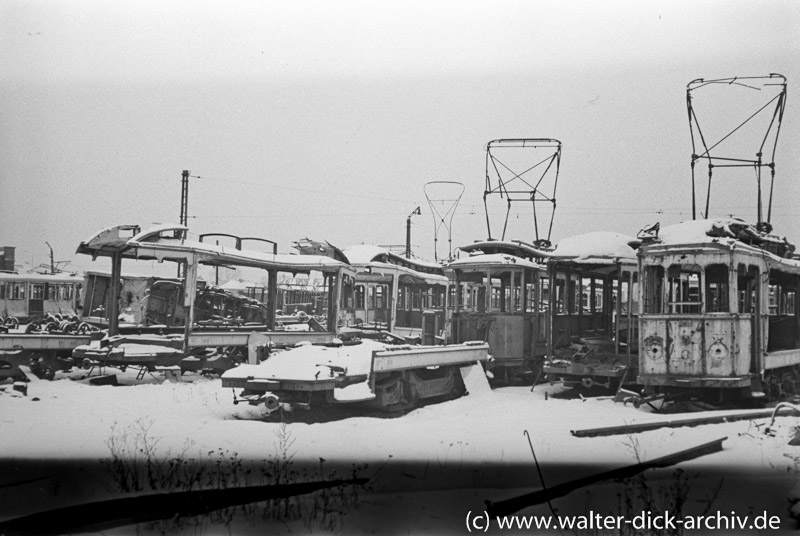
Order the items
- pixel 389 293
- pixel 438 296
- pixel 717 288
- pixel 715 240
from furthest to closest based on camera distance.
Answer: pixel 438 296 < pixel 389 293 < pixel 717 288 < pixel 715 240

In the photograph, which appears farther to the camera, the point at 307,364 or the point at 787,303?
the point at 787,303

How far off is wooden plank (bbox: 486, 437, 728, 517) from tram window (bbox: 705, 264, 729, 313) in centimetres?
279

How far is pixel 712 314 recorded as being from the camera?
26.0 ft

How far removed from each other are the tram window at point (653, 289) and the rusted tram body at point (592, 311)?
22.9 inches

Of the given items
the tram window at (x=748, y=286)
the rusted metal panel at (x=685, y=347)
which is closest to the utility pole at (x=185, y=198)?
the rusted metal panel at (x=685, y=347)

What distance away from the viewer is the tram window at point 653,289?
27.9 ft

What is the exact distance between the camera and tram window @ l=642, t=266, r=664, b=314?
8.52m

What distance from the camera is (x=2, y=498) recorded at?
5.50 meters

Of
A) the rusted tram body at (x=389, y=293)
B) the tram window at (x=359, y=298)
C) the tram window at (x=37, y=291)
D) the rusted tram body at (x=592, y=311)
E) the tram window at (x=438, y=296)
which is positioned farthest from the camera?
the tram window at (x=37, y=291)

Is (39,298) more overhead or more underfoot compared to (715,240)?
more underfoot

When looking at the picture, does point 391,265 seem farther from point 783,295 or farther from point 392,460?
point 392,460

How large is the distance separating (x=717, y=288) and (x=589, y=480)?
4.11 meters

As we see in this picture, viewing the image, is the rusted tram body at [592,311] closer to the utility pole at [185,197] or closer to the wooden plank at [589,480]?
the wooden plank at [589,480]

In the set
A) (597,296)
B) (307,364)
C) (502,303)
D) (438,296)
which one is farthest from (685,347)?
(438,296)
